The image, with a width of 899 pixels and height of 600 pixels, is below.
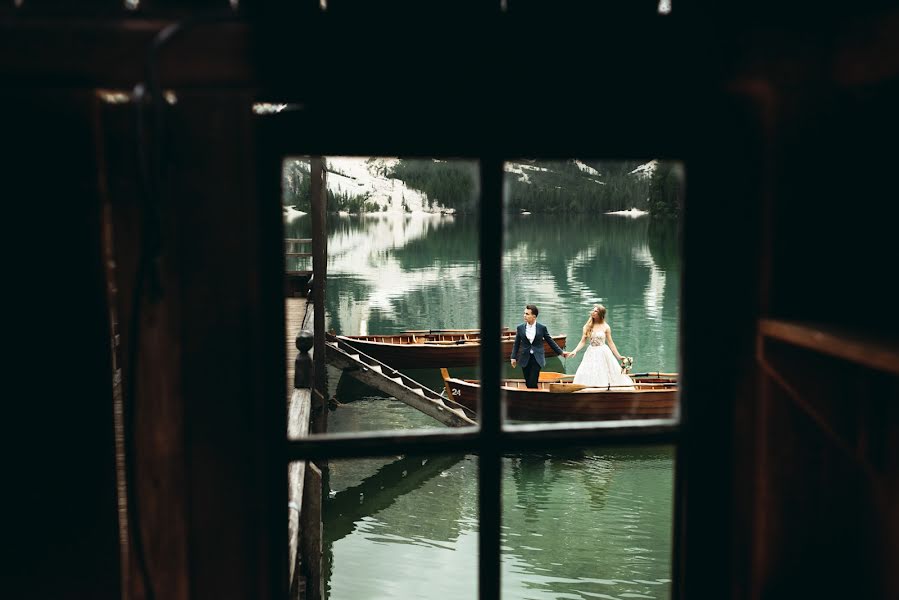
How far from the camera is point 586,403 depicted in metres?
12.1

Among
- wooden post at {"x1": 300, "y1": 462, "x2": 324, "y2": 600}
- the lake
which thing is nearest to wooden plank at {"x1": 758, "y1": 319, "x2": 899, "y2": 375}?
the lake

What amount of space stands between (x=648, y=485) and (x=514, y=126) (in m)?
11.4

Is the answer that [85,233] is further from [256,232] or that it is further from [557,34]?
[557,34]

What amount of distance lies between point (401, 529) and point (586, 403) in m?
3.48

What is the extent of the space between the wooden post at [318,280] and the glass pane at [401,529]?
3.99 feet

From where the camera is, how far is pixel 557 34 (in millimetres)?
1377

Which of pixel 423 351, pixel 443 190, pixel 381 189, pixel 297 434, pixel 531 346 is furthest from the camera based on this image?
pixel 381 189

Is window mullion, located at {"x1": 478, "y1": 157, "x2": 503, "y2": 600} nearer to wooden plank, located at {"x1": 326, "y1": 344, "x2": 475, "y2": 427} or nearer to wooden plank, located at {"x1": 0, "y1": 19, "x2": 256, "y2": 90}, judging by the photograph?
wooden plank, located at {"x1": 0, "y1": 19, "x2": 256, "y2": 90}

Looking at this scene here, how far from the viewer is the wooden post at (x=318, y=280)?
1039cm

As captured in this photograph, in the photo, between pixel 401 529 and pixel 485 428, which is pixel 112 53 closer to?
pixel 485 428

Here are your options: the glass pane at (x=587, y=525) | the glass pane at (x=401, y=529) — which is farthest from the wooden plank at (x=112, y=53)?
the glass pane at (x=401, y=529)

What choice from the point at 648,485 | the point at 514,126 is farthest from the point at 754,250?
the point at 648,485

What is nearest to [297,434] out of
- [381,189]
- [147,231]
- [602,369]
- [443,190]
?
[147,231]

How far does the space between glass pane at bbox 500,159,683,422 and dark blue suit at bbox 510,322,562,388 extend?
0.02 metres
